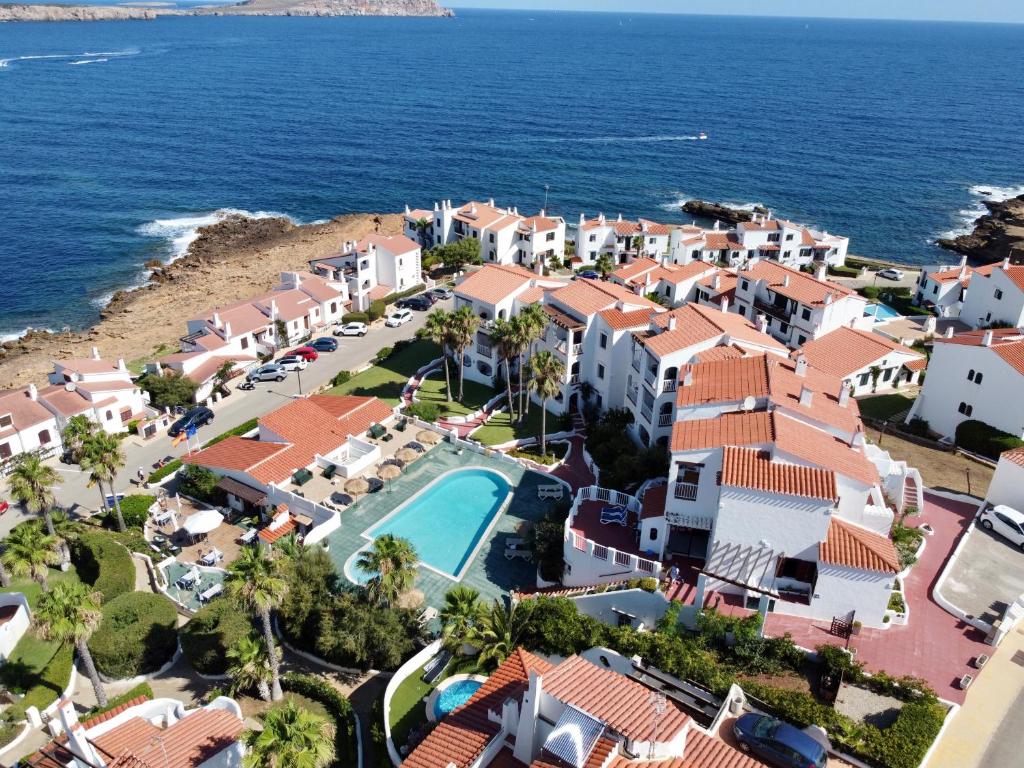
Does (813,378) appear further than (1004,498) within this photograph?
Yes

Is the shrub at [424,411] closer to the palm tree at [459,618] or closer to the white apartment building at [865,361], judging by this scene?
the palm tree at [459,618]

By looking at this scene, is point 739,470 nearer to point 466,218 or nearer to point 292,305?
point 292,305

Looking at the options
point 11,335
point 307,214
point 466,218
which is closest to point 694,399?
point 466,218

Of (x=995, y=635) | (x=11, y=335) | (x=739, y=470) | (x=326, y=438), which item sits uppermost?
(x=739, y=470)

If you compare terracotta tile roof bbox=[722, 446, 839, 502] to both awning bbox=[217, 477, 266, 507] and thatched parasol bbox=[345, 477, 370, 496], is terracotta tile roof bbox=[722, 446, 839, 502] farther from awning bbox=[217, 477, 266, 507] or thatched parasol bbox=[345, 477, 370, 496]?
awning bbox=[217, 477, 266, 507]

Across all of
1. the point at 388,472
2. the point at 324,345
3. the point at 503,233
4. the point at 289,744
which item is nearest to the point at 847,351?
the point at 388,472
